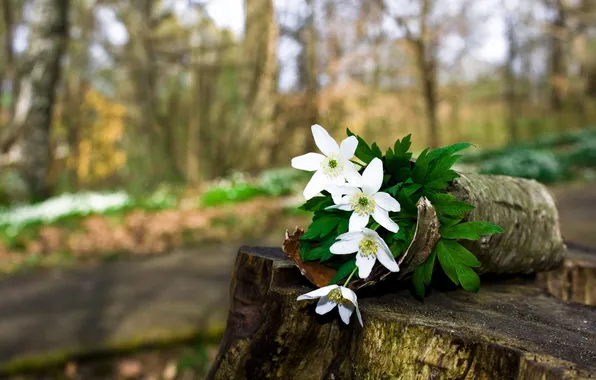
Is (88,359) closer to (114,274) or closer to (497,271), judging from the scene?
(114,274)

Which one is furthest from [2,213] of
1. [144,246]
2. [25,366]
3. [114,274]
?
[25,366]

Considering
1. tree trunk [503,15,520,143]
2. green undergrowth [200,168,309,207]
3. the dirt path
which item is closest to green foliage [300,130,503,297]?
the dirt path

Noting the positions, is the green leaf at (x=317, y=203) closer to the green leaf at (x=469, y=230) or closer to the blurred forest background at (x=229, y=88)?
the green leaf at (x=469, y=230)

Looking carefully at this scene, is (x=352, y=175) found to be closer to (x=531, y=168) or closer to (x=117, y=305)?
(x=117, y=305)

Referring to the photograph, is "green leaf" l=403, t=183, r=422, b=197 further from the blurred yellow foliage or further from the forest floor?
the blurred yellow foliage

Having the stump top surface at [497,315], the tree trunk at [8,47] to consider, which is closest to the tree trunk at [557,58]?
the tree trunk at [8,47]

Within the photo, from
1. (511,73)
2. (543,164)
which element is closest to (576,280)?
(543,164)

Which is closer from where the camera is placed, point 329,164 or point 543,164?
point 329,164
